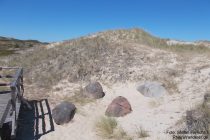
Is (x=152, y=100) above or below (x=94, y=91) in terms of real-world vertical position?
below

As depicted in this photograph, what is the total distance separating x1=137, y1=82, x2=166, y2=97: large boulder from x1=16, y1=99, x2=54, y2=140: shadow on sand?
18.3ft

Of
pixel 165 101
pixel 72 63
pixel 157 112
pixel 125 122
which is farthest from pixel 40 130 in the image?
pixel 72 63

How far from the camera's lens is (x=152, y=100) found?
54.1 feet

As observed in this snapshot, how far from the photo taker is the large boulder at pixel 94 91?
1748cm

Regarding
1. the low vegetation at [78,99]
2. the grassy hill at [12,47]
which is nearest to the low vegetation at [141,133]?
the low vegetation at [78,99]

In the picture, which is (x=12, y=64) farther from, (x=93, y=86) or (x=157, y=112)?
(x=157, y=112)

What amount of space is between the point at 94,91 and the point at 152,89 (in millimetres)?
3381

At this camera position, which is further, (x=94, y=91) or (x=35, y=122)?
(x=94, y=91)

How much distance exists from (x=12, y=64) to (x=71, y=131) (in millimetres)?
14390

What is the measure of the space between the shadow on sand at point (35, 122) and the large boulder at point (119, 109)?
2854 mm

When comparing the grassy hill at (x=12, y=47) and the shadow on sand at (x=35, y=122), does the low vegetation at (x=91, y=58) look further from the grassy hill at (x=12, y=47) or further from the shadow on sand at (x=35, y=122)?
the grassy hill at (x=12, y=47)

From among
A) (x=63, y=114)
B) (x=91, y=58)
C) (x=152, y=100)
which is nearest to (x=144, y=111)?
(x=152, y=100)

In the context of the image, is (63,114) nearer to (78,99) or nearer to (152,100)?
(78,99)

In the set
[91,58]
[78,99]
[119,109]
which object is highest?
[91,58]
